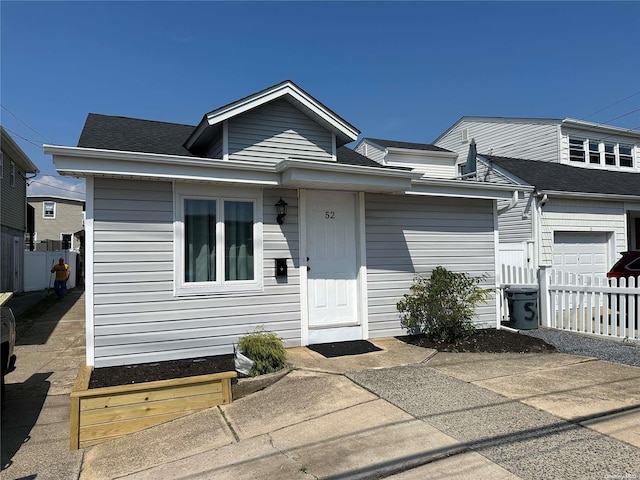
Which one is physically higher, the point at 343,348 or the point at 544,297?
the point at 544,297

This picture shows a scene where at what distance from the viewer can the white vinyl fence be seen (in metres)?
6.95

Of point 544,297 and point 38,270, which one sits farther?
point 38,270

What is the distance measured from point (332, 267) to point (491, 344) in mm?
2722

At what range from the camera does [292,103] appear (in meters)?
6.88

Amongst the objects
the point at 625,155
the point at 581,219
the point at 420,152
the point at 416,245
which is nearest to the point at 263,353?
the point at 416,245

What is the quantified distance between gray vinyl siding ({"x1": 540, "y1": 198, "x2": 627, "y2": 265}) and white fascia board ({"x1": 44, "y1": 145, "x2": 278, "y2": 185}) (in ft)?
27.9

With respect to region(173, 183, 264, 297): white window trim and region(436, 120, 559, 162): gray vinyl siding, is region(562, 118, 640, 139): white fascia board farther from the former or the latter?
region(173, 183, 264, 297): white window trim

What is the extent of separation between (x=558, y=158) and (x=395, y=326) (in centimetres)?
1224

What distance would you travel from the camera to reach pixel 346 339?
657 centimetres

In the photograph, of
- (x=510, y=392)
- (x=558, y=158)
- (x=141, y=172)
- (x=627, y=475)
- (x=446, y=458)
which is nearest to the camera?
(x=627, y=475)

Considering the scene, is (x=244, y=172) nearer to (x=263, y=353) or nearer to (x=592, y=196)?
(x=263, y=353)

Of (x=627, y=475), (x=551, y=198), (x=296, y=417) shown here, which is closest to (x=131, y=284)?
(x=296, y=417)

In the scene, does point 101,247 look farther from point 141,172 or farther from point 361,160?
point 361,160

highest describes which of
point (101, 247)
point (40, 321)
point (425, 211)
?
point (425, 211)
